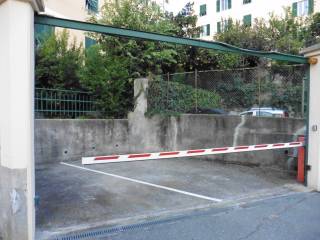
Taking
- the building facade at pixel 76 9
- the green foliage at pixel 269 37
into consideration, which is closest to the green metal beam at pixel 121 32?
the green foliage at pixel 269 37

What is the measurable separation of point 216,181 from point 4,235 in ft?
14.6

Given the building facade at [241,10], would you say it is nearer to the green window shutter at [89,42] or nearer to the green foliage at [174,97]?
the green window shutter at [89,42]

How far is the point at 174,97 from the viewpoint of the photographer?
10.1 meters

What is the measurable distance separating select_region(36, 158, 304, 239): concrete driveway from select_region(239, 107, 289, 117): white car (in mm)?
1554

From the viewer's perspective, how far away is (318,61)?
5.73m

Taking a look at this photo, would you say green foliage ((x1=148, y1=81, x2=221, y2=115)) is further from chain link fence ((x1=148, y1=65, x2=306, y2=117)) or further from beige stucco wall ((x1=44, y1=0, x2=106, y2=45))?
beige stucco wall ((x1=44, y1=0, x2=106, y2=45))

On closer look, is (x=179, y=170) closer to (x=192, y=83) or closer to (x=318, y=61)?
(x=192, y=83)

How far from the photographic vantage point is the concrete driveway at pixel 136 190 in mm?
4391

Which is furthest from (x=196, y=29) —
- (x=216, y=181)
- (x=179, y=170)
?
(x=216, y=181)

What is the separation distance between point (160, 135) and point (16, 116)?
7.20 meters

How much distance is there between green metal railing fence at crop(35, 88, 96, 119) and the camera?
906cm

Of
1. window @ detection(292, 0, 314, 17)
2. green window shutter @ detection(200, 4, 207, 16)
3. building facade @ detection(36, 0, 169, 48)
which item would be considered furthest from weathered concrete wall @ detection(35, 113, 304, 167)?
green window shutter @ detection(200, 4, 207, 16)

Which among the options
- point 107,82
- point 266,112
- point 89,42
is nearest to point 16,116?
point 266,112

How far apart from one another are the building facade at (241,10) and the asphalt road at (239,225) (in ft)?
61.0
